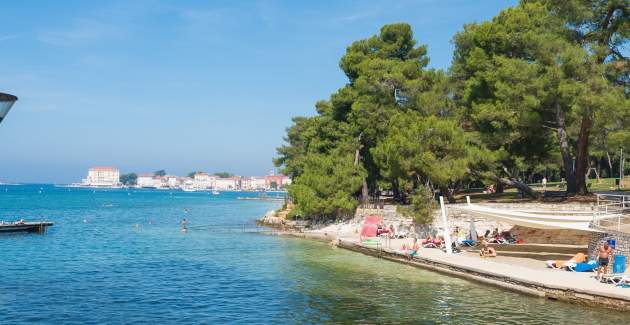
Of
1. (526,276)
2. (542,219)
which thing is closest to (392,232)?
(542,219)

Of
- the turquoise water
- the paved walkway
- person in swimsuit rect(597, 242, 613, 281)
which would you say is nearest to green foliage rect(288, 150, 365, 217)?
the turquoise water

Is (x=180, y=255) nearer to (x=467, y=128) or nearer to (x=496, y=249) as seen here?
(x=496, y=249)

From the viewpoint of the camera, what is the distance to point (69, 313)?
808 inches

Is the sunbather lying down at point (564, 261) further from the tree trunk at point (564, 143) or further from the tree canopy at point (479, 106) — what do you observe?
the tree trunk at point (564, 143)

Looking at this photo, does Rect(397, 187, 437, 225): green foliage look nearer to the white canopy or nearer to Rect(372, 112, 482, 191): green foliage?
Rect(372, 112, 482, 191): green foliage

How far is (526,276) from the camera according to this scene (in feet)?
78.4

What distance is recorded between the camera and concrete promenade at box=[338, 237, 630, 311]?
20.0m

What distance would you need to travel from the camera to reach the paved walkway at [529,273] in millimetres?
20359

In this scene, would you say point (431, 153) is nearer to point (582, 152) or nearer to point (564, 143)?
point (564, 143)

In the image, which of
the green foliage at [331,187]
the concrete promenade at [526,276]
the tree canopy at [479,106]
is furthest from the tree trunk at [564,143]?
the green foliage at [331,187]

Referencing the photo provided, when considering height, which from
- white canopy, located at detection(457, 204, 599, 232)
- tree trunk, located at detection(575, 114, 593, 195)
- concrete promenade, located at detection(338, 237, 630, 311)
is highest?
tree trunk, located at detection(575, 114, 593, 195)

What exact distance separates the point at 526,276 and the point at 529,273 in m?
0.94

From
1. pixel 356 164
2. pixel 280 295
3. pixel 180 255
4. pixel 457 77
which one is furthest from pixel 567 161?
pixel 180 255

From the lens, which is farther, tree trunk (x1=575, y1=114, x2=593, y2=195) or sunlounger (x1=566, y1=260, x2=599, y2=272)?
tree trunk (x1=575, y1=114, x2=593, y2=195)
